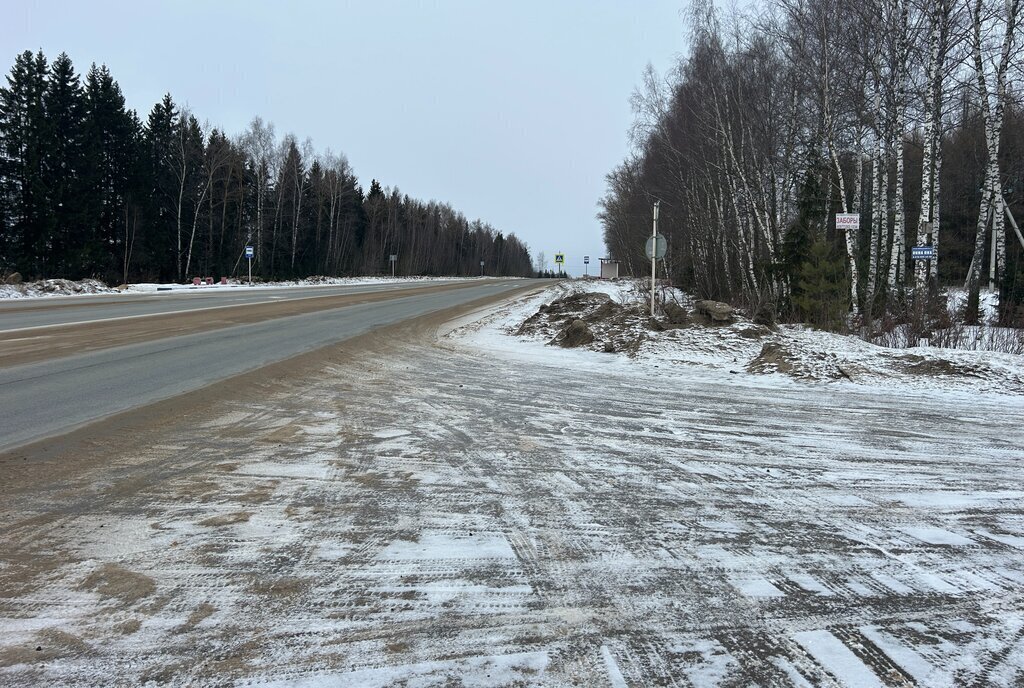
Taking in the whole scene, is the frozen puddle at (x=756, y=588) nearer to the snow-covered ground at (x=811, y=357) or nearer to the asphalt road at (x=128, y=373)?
the asphalt road at (x=128, y=373)

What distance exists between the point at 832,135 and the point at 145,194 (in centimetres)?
4851

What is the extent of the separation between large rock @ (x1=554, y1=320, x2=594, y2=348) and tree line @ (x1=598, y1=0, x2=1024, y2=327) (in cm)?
598

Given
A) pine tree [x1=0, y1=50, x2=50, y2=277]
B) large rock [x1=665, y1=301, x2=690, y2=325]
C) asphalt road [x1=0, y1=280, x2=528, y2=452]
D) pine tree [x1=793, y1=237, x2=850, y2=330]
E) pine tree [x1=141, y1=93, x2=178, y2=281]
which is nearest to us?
asphalt road [x1=0, y1=280, x2=528, y2=452]

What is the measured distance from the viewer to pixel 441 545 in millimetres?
3193

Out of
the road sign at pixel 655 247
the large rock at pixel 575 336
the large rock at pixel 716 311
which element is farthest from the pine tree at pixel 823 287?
the large rock at pixel 575 336

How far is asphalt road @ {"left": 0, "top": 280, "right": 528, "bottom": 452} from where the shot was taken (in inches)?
231

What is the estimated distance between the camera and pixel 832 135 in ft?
55.7

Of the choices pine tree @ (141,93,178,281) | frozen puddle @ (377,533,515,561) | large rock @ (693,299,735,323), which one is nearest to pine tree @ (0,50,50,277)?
pine tree @ (141,93,178,281)

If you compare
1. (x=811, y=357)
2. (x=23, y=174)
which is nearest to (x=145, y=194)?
(x=23, y=174)

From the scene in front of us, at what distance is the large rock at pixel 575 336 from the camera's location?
510 inches

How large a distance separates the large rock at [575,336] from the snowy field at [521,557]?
694cm

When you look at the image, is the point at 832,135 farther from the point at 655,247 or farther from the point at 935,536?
the point at 935,536

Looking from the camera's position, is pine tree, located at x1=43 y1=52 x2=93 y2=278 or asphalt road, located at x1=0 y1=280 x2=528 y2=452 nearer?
asphalt road, located at x1=0 y1=280 x2=528 y2=452

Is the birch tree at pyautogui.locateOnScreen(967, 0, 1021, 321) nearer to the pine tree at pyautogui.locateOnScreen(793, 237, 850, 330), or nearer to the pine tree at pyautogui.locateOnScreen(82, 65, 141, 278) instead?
the pine tree at pyautogui.locateOnScreen(793, 237, 850, 330)
